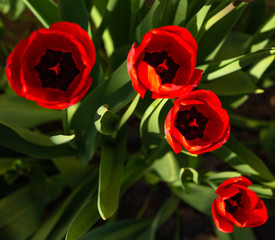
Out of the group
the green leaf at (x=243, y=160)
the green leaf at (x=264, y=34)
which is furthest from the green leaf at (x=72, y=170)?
the green leaf at (x=264, y=34)

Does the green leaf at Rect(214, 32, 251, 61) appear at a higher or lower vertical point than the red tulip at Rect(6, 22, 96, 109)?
lower

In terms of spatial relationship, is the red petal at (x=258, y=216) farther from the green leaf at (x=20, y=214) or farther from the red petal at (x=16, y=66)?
the green leaf at (x=20, y=214)

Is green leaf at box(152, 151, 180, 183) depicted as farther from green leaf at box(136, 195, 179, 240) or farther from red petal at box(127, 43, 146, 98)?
red petal at box(127, 43, 146, 98)

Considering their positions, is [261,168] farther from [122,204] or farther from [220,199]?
[122,204]

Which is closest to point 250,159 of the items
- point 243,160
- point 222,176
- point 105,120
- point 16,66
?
point 243,160

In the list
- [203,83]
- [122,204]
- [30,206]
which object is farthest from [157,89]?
[122,204]

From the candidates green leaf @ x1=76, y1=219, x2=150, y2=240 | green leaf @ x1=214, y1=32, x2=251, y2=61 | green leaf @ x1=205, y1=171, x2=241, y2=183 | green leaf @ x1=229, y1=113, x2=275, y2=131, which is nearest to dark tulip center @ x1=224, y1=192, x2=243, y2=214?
green leaf @ x1=205, y1=171, x2=241, y2=183
